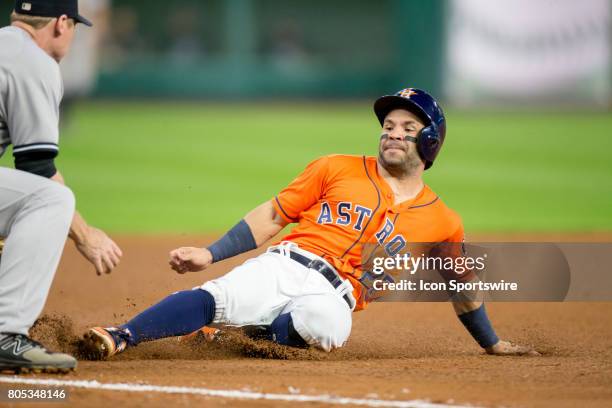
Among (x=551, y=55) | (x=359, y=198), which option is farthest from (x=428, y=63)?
(x=359, y=198)

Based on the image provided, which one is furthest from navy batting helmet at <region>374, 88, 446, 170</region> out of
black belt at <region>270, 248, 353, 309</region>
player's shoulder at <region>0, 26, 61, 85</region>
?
player's shoulder at <region>0, 26, 61, 85</region>

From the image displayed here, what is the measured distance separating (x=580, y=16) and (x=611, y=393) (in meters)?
18.1

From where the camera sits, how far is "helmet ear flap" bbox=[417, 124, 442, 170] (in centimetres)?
465

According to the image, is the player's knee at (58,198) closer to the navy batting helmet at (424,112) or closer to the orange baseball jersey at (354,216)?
the orange baseball jersey at (354,216)

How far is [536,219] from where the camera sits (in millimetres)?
10133

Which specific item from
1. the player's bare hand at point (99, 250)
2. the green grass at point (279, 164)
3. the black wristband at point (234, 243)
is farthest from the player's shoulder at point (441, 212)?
the green grass at point (279, 164)

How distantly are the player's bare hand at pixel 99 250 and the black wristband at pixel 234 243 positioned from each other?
61 centimetres

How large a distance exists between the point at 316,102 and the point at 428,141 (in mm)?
20106

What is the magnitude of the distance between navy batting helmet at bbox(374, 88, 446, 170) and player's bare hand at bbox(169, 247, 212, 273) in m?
1.12

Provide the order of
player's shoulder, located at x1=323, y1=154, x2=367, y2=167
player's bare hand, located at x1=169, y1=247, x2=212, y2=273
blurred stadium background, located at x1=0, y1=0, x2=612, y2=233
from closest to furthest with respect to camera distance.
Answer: player's bare hand, located at x1=169, y1=247, x2=212, y2=273 → player's shoulder, located at x1=323, y1=154, x2=367, y2=167 → blurred stadium background, located at x1=0, y1=0, x2=612, y2=233

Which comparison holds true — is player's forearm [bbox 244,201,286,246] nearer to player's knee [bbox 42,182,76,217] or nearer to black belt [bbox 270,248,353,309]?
black belt [bbox 270,248,353,309]

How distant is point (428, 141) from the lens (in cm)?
466

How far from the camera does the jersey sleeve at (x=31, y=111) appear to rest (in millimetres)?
3818

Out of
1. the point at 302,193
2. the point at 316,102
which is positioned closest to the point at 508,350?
the point at 302,193
